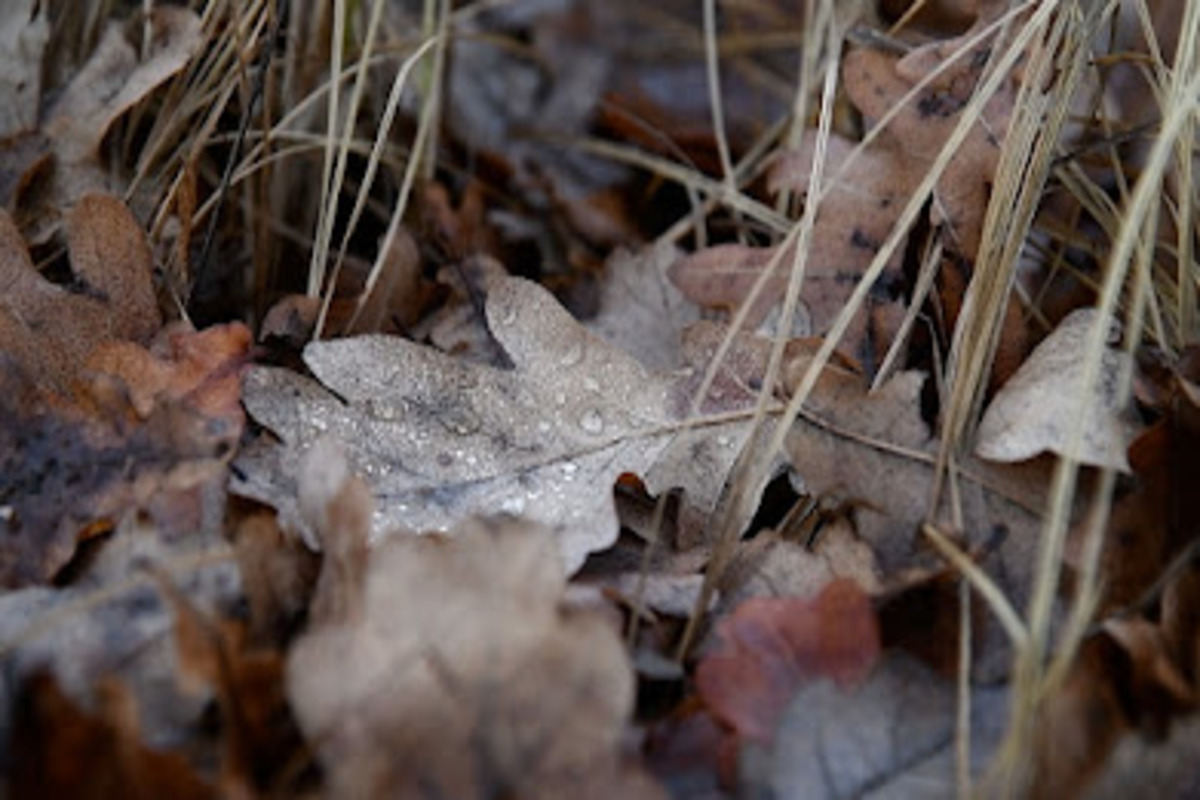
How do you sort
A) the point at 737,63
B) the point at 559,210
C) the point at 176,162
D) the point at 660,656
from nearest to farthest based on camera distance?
the point at 660,656 < the point at 176,162 < the point at 559,210 < the point at 737,63

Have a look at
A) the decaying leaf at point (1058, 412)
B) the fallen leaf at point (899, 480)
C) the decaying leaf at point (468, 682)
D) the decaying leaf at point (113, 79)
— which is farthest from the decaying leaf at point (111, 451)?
the decaying leaf at point (1058, 412)

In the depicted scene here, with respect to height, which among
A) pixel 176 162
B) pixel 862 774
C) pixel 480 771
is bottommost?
pixel 862 774

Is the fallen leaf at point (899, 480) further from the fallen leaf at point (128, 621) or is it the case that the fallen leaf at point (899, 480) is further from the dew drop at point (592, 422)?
the fallen leaf at point (128, 621)

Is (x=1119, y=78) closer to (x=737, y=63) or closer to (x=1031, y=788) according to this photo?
(x=737, y=63)

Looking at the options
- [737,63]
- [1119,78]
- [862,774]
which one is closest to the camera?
[862,774]

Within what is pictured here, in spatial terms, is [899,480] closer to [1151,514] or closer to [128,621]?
[1151,514]

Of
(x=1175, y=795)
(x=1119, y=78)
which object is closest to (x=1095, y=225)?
(x=1119, y=78)

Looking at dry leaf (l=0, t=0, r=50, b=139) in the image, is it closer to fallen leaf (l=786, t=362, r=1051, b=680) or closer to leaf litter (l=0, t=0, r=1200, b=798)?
leaf litter (l=0, t=0, r=1200, b=798)

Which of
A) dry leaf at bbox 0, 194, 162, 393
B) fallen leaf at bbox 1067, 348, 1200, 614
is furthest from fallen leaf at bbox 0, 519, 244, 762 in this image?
fallen leaf at bbox 1067, 348, 1200, 614
